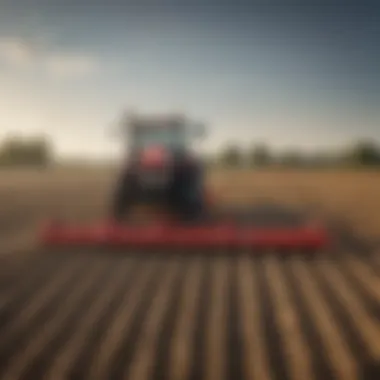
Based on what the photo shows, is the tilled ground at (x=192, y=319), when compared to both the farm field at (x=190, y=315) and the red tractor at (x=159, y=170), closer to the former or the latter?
the farm field at (x=190, y=315)

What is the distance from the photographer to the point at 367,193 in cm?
948

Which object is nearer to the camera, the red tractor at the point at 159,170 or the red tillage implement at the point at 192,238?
the red tillage implement at the point at 192,238

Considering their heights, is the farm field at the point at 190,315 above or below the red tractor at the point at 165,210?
below

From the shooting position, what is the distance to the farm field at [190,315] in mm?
2359

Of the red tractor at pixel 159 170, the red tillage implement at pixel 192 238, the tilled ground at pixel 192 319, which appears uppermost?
the red tractor at pixel 159 170

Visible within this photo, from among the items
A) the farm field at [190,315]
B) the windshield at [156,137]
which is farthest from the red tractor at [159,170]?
the farm field at [190,315]

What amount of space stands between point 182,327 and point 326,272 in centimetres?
153

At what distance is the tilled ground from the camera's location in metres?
2.35

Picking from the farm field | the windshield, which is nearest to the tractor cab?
the windshield

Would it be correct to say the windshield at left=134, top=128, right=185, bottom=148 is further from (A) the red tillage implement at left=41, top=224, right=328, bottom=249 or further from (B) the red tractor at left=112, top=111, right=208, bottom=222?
(A) the red tillage implement at left=41, top=224, right=328, bottom=249

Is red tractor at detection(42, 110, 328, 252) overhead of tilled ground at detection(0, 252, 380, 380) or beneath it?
overhead

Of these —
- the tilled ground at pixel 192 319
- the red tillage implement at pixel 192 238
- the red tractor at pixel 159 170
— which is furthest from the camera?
the red tractor at pixel 159 170

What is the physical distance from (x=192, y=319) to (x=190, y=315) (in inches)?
2.5

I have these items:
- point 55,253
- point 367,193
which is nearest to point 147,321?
point 55,253
